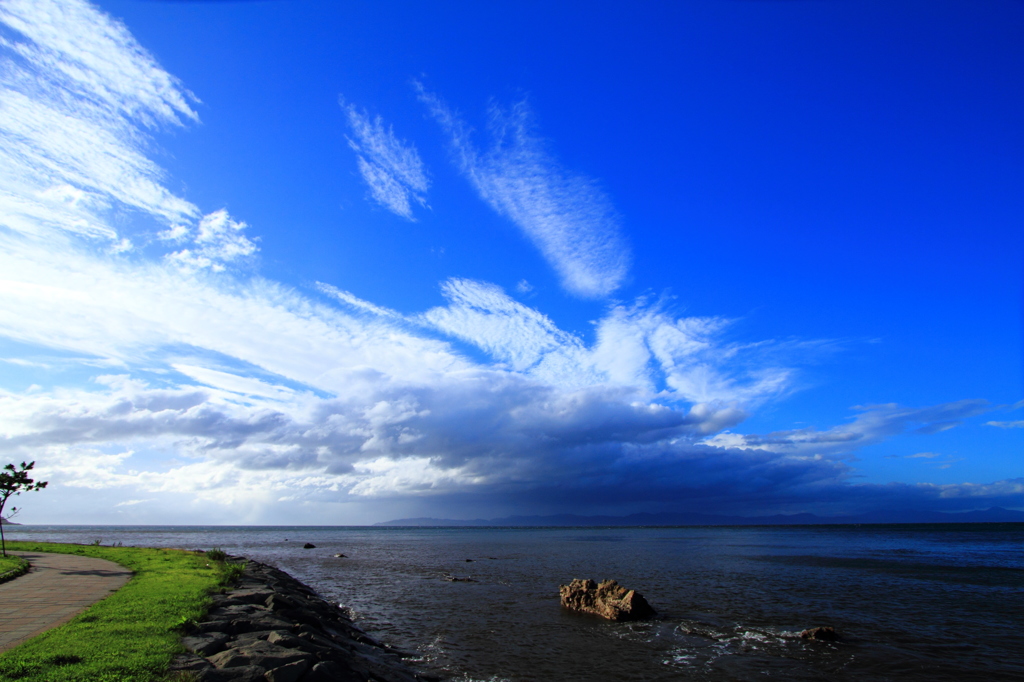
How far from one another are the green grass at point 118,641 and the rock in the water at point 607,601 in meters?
19.3

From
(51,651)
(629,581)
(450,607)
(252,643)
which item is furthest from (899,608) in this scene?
(51,651)

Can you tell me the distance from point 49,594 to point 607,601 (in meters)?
25.7

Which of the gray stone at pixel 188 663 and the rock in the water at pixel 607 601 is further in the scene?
the rock in the water at pixel 607 601

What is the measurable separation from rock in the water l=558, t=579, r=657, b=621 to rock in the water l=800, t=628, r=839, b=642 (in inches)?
299

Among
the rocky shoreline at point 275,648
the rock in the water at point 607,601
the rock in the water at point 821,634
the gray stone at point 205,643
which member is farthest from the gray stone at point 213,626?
the rock in the water at point 821,634

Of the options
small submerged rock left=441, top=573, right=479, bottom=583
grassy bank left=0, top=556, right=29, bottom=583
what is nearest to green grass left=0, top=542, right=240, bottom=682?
grassy bank left=0, top=556, right=29, bottom=583

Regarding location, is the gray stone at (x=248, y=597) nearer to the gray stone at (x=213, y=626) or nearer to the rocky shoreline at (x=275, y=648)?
the rocky shoreline at (x=275, y=648)

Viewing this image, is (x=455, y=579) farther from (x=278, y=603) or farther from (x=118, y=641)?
(x=118, y=641)

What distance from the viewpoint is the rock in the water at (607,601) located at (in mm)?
26422

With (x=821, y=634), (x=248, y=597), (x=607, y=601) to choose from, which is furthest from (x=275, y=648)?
(x=821, y=634)

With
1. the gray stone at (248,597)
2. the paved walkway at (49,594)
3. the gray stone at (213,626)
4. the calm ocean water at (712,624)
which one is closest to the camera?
the paved walkway at (49,594)

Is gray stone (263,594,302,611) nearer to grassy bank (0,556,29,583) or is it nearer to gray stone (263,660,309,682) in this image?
gray stone (263,660,309,682)

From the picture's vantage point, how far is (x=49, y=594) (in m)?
20.3

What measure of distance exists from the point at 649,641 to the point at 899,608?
19112mm
